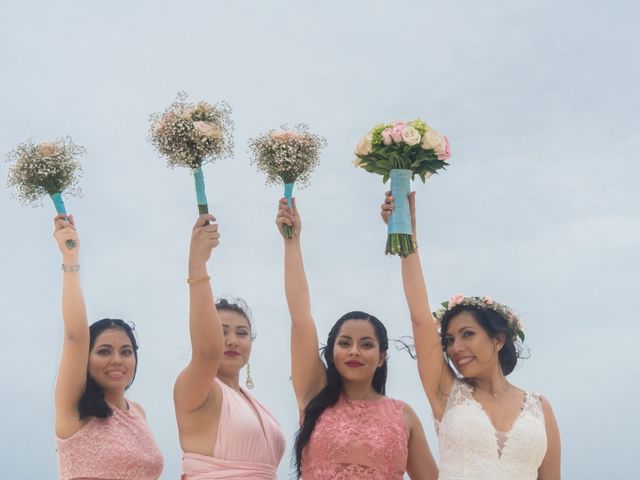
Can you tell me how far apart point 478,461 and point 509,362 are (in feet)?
4.39

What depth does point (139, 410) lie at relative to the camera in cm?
1027

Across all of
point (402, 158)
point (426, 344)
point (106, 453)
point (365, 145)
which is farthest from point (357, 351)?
point (106, 453)

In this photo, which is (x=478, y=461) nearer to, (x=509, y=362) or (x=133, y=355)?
(x=509, y=362)

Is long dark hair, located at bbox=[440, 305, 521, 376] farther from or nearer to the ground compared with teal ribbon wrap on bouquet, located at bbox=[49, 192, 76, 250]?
nearer to the ground

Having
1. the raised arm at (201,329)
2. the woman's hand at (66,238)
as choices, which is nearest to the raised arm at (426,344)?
the raised arm at (201,329)

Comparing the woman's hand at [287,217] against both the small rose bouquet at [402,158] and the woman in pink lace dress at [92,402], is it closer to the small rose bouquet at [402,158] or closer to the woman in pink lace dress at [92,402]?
the small rose bouquet at [402,158]

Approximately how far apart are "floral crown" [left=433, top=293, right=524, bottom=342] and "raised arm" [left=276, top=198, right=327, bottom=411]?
4.91ft

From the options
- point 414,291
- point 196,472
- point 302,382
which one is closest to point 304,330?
point 302,382

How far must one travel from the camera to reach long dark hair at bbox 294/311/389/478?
905 centimetres

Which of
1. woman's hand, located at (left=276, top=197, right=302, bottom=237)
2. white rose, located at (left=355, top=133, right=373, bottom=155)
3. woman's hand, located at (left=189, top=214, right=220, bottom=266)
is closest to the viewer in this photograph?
woman's hand, located at (left=189, top=214, right=220, bottom=266)

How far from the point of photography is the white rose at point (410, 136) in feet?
31.9

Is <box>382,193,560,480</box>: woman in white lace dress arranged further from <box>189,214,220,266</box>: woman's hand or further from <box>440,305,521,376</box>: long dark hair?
<box>189,214,220,266</box>: woman's hand

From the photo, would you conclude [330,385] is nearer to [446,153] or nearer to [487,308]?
[487,308]

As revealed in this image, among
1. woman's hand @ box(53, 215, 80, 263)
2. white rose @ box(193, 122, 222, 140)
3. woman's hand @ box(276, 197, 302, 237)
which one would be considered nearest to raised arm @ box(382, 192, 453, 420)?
woman's hand @ box(276, 197, 302, 237)
